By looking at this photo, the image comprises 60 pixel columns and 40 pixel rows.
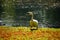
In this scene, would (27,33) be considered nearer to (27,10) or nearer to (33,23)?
(33,23)

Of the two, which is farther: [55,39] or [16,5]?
[16,5]

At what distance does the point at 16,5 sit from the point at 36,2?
0.74 ft

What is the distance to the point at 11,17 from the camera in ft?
5.70

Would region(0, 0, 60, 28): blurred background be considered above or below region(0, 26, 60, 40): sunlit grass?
above

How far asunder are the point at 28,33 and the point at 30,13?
8.7 inches

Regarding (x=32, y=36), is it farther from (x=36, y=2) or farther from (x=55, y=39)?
(x=36, y=2)

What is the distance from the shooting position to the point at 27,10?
5.71 ft

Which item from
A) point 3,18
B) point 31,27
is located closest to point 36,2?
point 31,27

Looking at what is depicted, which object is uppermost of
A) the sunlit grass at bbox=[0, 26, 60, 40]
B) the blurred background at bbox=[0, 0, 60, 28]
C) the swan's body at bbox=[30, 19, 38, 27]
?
the blurred background at bbox=[0, 0, 60, 28]

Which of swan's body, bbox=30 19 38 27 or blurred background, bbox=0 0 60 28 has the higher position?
blurred background, bbox=0 0 60 28

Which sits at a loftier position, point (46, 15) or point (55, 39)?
point (46, 15)

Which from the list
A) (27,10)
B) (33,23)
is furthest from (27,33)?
(27,10)

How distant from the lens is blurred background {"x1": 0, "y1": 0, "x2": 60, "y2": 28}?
5.65 feet

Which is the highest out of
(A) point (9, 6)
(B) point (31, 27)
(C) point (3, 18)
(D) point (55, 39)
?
(A) point (9, 6)
